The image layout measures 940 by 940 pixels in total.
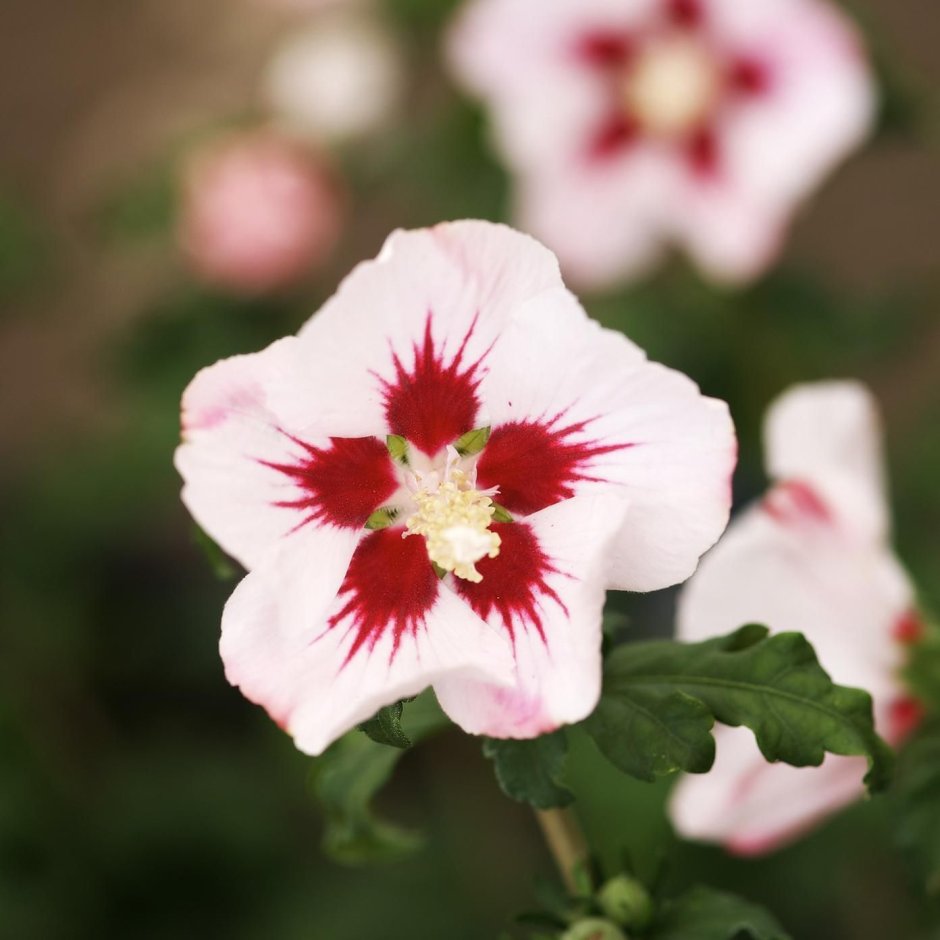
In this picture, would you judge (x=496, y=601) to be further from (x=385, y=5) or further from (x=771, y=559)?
(x=385, y=5)

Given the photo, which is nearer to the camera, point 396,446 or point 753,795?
point 396,446

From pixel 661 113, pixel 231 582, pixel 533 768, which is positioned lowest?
pixel 231 582

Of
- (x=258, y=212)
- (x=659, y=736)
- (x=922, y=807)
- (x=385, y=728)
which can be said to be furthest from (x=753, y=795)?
(x=258, y=212)

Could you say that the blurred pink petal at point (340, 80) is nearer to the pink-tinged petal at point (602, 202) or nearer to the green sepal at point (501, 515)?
the pink-tinged petal at point (602, 202)

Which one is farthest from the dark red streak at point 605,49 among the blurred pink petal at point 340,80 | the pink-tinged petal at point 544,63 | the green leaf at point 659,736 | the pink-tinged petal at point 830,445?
the green leaf at point 659,736

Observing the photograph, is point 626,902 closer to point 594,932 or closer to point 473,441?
point 594,932

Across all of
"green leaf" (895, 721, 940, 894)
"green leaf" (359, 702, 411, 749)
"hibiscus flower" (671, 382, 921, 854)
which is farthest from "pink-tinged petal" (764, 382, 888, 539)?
"green leaf" (359, 702, 411, 749)

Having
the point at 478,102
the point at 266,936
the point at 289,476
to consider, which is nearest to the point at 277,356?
the point at 289,476
